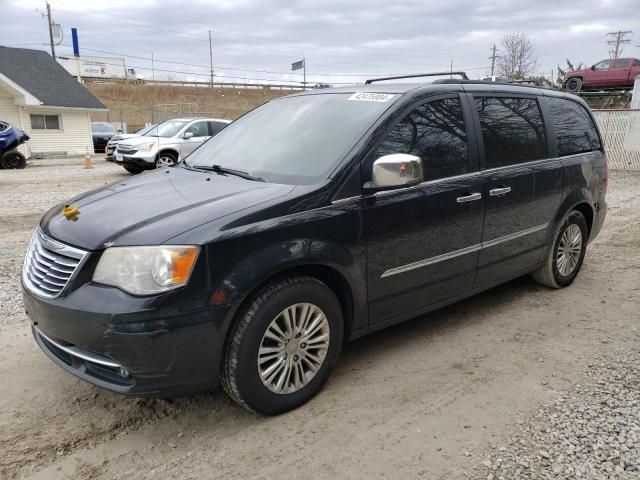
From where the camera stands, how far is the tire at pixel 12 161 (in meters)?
18.5

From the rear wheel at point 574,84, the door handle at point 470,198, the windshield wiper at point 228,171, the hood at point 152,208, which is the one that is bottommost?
the door handle at point 470,198

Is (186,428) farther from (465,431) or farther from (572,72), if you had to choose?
(572,72)

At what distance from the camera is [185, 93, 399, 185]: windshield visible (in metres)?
3.36

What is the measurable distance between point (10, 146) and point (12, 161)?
742mm

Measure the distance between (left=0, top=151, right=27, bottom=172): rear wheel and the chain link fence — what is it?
1986 centimetres

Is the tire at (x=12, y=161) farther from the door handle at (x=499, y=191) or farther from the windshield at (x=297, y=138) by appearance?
the door handle at (x=499, y=191)

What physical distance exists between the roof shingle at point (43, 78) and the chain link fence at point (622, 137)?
79.8 feet

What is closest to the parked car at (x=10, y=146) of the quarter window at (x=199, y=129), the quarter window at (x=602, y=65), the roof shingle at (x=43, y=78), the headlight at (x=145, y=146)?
the headlight at (x=145, y=146)

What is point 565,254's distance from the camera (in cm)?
514

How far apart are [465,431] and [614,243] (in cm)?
533

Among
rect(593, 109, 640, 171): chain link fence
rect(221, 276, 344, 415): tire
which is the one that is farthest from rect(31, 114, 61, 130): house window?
rect(221, 276, 344, 415): tire

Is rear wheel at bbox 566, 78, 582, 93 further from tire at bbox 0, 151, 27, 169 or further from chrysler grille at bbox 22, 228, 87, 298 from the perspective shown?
chrysler grille at bbox 22, 228, 87, 298

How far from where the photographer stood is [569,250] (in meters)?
5.16

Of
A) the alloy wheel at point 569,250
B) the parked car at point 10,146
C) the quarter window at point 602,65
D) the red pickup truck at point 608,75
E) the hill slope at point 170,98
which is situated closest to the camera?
the alloy wheel at point 569,250
